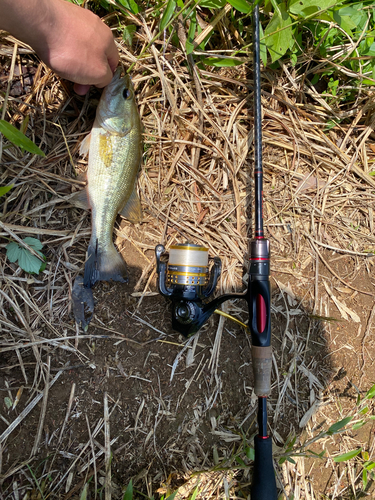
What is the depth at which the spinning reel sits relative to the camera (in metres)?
2.17

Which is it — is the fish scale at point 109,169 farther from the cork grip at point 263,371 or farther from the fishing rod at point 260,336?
the cork grip at point 263,371

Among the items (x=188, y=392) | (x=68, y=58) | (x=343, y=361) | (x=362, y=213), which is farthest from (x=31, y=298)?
(x=362, y=213)

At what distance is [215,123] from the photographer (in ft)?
8.21

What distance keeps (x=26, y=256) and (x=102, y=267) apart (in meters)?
0.53

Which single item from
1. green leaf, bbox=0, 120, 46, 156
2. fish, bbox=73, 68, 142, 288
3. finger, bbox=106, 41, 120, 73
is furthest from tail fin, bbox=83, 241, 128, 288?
finger, bbox=106, 41, 120, 73

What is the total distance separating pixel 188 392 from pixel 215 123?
81.0 inches

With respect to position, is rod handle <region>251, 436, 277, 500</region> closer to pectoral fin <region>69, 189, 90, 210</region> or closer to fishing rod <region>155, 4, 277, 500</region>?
fishing rod <region>155, 4, 277, 500</region>

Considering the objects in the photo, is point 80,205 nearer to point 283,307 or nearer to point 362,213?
point 283,307

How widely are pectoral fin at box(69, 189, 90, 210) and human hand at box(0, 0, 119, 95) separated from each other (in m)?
0.72

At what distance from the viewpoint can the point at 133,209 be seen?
8.05ft

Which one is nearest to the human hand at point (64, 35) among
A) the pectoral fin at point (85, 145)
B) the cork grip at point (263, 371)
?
the pectoral fin at point (85, 145)

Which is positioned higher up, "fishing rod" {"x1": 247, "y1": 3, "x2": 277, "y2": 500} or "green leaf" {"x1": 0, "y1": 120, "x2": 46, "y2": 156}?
"green leaf" {"x1": 0, "y1": 120, "x2": 46, "y2": 156}

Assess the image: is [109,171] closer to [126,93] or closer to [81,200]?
[81,200]

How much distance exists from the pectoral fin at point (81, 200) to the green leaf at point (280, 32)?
164cm
